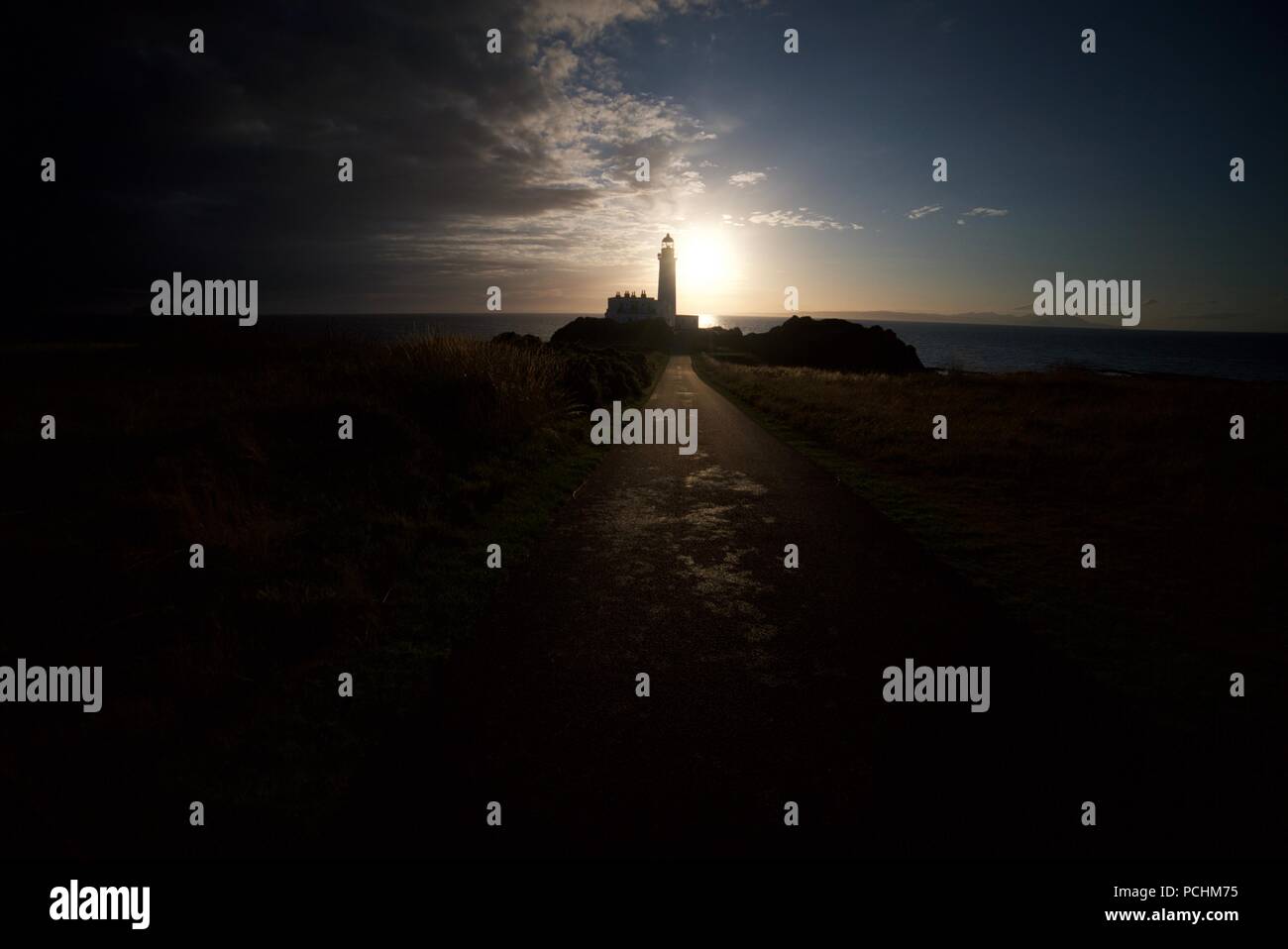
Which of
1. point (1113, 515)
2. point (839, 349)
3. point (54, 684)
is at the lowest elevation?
point (54, 684)

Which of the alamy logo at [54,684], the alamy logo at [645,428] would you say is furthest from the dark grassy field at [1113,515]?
the alamy logo at [54,684]

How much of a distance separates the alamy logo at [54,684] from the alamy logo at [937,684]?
5655 millimetres

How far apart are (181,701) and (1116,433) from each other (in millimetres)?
20164

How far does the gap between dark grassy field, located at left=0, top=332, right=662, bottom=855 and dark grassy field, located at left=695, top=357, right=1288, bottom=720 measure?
5615mm

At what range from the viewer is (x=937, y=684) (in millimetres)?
4332

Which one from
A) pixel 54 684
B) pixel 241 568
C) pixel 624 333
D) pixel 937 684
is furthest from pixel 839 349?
pixel 54 684

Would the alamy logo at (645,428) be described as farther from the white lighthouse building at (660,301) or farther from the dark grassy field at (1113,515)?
the white lighthouse building at (660,301)

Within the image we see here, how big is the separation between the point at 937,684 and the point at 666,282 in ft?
312

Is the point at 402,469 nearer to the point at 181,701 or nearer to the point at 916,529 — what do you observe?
the point at 181,701

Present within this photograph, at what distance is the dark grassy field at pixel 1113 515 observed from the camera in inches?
193
